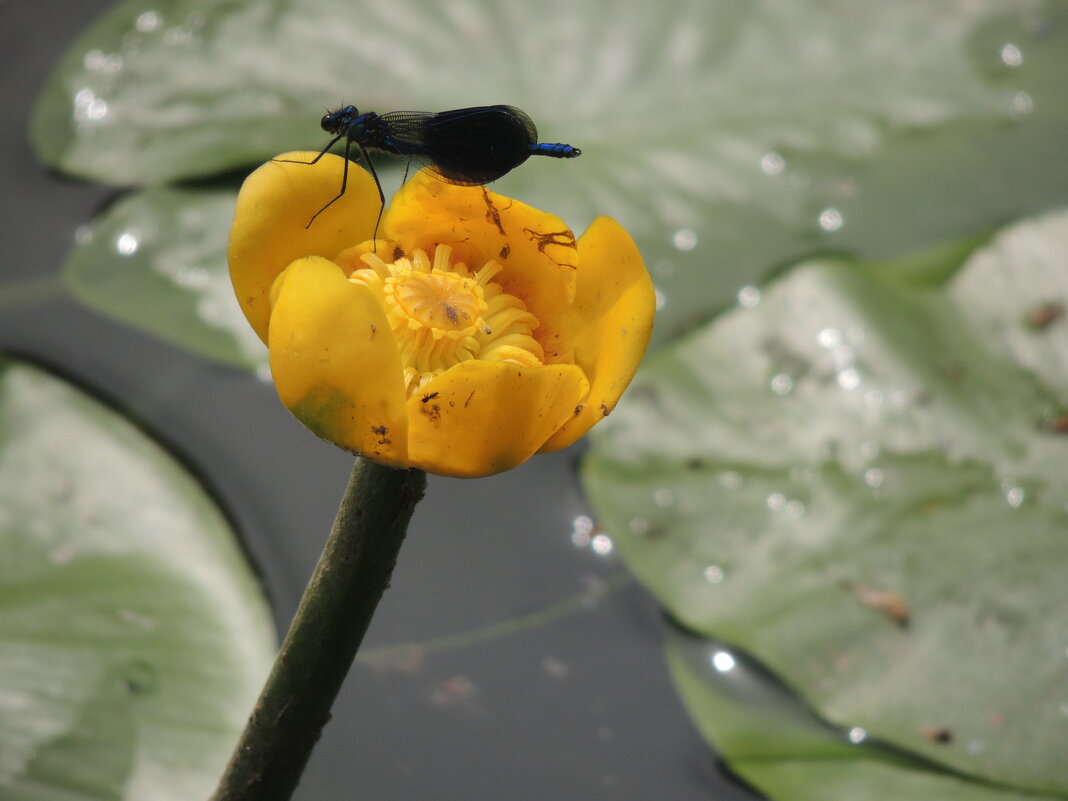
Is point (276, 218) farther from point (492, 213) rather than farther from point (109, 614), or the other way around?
point (109, 614)

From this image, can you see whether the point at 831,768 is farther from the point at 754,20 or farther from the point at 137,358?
the point at 754,20

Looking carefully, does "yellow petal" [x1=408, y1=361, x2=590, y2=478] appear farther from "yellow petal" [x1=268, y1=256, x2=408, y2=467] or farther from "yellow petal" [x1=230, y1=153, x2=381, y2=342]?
"yellow petal" [x1=230, y1=153, x2=381, y2=342]

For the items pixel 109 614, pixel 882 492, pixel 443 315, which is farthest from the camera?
pixel 882 492

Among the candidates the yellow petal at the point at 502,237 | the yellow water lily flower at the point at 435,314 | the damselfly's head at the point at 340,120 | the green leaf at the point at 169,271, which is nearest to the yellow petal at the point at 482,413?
the yellow water lily flower at the point at 435,314

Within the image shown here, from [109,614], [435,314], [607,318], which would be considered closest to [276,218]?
[435,314]

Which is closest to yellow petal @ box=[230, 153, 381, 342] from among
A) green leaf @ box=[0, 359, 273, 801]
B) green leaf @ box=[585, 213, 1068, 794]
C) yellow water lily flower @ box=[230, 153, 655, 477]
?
→ yellow water lily flower @ box=[230, 153, 655, 477]
